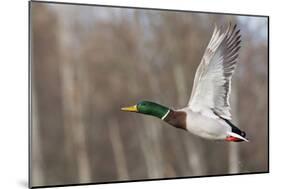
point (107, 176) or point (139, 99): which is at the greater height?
point (139, 99)

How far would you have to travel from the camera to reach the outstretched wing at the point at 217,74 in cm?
269

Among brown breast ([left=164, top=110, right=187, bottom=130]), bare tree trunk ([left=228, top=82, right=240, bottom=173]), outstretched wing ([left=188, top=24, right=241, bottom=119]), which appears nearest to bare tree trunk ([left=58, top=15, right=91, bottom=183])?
brown breast ([left=164, top=110, right=187, bottom=130])

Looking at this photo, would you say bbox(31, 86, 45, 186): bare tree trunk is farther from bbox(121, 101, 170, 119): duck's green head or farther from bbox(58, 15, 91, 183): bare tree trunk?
bbox(121, 101, 170, 119): duck's green head

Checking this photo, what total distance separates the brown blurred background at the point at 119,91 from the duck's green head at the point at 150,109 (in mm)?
25

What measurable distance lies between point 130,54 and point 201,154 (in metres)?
0.63

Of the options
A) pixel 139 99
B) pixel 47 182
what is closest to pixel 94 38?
pixel 139 99

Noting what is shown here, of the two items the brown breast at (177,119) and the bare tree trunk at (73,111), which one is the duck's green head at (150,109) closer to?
the brown breast at (177,119)

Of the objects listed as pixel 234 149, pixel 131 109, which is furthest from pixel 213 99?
pixel 131 109

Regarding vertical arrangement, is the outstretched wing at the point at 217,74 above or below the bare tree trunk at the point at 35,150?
above

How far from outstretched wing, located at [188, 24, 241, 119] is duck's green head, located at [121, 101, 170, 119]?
146 millimetres

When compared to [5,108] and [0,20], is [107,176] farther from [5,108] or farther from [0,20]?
[0,20]

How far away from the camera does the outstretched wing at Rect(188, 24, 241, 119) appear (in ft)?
8.82

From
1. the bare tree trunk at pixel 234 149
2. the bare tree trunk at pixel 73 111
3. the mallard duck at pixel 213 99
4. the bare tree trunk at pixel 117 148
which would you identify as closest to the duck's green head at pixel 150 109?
the mallard duck at pixel 213 99
